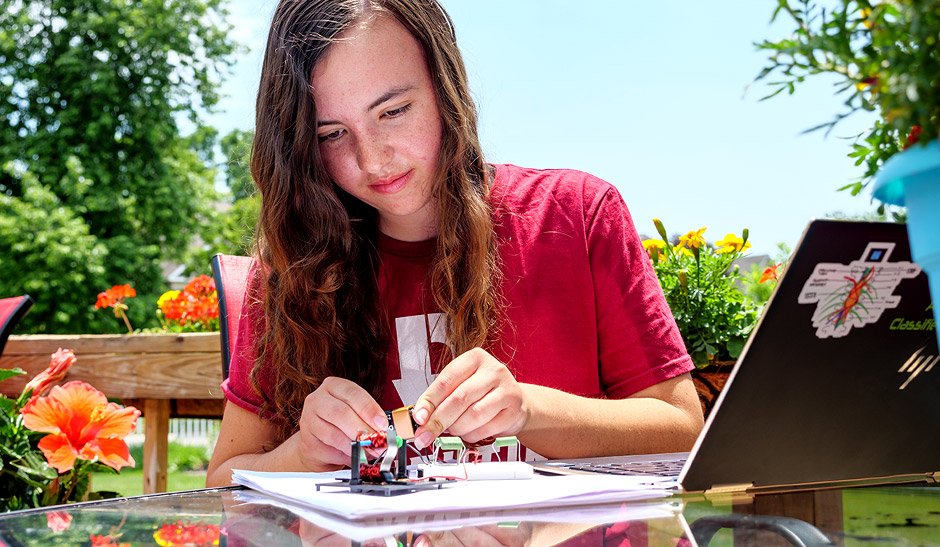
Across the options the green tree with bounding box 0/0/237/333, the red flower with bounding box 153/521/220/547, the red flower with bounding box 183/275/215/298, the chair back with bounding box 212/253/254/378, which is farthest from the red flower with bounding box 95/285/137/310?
the green tree with bounding box 0/0/237/333

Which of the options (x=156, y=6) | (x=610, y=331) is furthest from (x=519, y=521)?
(x=156, y=6)

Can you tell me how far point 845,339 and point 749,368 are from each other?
0.08m

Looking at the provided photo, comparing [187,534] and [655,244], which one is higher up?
[655,244]

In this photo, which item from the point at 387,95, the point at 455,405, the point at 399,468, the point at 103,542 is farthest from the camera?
the point at 387,95

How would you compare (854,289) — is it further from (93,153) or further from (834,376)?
(93,153)

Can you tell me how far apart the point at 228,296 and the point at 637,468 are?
3.63ft

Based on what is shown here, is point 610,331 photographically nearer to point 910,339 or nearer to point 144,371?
point 910,339

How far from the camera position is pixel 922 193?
38cm

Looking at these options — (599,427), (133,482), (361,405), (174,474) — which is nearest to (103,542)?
(361,405)

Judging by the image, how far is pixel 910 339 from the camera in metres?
0.62

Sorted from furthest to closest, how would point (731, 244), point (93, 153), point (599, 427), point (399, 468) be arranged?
point (93, 153) → point (731, 244) → point (599, 427) → point (399, 468)

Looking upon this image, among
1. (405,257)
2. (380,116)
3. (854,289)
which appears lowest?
(854,289)

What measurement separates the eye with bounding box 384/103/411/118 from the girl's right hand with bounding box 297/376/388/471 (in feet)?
1.66

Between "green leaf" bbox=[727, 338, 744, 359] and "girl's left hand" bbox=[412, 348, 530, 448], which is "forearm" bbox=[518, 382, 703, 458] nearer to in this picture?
"girl's left hand" bbox=[412, 348, 530, 448]
